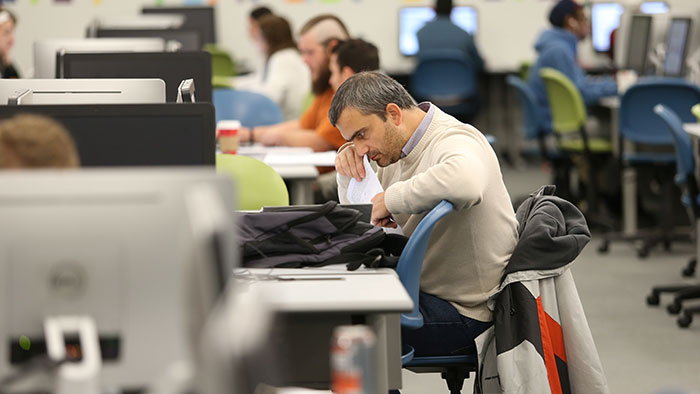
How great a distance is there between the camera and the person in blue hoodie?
236 inches

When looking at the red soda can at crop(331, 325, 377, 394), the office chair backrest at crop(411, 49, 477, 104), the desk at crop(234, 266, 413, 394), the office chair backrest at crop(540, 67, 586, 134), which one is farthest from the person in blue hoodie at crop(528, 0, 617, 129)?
the red soda can at crop(331, 325, 377, 394)

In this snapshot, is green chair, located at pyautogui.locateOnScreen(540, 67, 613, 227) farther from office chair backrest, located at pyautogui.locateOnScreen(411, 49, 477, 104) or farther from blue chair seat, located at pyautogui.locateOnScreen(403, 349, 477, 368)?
blue chair seat, located at pyautogui.locateOnScreen(403, 349, 477, 368)

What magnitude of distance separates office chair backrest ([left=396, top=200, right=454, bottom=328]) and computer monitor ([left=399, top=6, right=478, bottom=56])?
21.1 feet

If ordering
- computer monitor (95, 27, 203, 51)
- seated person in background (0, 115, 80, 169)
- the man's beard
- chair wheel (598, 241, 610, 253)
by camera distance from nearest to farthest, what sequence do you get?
seated person in background (0, 115, 80, 169) → the man's beard → computer monitor (95, 27, 203, 51) → chair wheel (598, 241, 610, 253)

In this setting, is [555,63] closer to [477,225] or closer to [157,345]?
[477,225]

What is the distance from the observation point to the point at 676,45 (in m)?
6.24

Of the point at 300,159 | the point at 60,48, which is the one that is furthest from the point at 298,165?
the point at 60,48

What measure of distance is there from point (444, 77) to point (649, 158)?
2.65 metres

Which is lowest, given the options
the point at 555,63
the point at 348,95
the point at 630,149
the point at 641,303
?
the point at 641,303

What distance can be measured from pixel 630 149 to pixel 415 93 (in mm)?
2725

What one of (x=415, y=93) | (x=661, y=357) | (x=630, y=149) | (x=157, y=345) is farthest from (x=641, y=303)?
(x=415, y=93)

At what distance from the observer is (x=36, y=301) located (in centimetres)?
123

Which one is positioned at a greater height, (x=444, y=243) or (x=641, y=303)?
(x=444, y=243)

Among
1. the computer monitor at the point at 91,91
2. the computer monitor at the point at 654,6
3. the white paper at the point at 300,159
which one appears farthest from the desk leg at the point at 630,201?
the computer monitor at the point at 91,91
